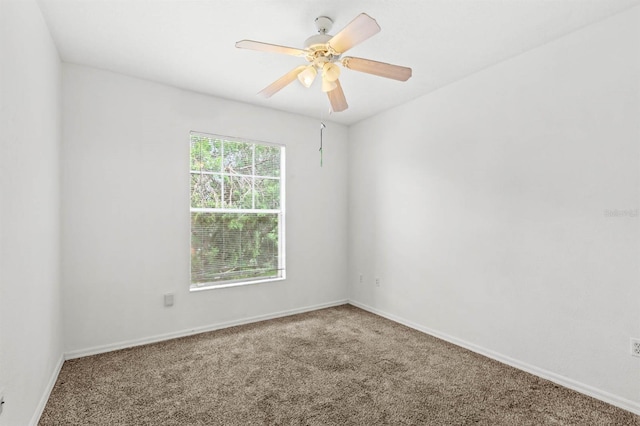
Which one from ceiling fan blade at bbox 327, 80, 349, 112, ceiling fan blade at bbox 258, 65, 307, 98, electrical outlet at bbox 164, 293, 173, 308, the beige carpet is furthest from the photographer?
electrical outlet at bbox 164, 293, 173, 308

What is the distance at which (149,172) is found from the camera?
326cm

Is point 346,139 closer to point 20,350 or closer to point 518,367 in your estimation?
point 518,367

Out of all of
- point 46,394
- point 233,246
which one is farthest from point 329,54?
point 46,394

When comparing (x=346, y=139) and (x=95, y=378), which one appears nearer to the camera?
(x=95, y=378)

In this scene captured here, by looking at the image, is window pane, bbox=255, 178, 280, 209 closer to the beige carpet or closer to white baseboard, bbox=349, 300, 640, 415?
the beige carpet

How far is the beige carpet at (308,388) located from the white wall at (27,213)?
443 mm

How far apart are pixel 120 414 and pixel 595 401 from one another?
3.13 meters

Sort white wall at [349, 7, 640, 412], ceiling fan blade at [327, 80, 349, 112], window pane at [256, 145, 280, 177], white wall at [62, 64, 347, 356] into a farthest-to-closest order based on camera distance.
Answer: window pane at [256, 145, 280, 177], white wall at [62, 64, 347, 356], ceiling fan blade at [327, 80, 349, 112], white wall at [349, 7, 640, 412]

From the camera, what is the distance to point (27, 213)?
187cm

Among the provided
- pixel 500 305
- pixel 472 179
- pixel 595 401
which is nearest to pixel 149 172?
pixel 472 179

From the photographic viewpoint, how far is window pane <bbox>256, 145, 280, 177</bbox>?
401cm

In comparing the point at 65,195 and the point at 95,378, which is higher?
the point at 65,195

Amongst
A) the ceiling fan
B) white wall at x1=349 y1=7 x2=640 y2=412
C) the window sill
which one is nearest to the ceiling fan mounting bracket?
the ceiling fan

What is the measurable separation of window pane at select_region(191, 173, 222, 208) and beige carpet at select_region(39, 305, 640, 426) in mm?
1431
